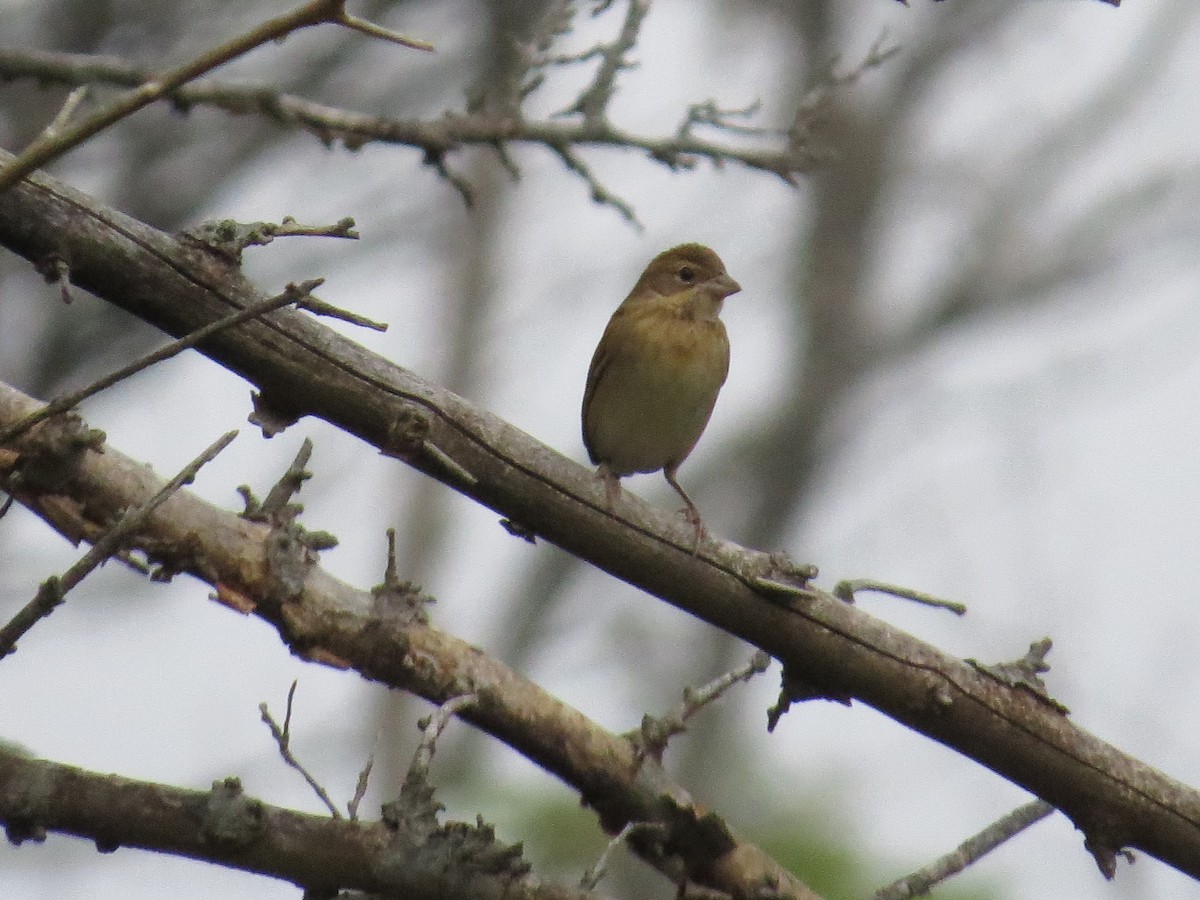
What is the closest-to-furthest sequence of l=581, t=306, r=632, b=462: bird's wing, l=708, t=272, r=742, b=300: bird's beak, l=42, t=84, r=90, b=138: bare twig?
1. l=42, t=84, r=90, b=138: bare twig
2. l=581, t=306, r=632, b=462: bird's wing
3. l=708, t=272, r=742, b=300: bird's beak

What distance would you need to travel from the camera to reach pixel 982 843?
143 inches

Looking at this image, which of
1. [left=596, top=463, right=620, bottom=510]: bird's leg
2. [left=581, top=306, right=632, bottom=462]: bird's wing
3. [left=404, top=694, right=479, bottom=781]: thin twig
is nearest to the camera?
[left=404, top=694, right=479, bottom=781]: thin twig

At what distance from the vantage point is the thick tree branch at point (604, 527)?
9.96 ft

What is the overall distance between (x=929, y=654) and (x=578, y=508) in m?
0.80

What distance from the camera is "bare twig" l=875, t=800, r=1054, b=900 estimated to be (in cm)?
354

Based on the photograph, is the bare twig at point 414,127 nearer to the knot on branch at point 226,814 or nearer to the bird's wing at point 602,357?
the bird's wing at point 602,357

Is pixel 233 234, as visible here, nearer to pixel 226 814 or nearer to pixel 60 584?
pixel 60 584

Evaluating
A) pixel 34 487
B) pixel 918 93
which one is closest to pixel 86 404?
pixel 34 487

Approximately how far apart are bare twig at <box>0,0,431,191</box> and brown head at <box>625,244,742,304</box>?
3.97 m

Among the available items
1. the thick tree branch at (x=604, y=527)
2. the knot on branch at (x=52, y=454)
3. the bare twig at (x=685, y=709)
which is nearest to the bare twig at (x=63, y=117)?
the thick tree branch at (x=604, y=527)

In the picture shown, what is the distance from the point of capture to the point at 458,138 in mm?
4527

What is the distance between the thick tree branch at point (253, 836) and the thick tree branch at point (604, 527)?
2.12 feet

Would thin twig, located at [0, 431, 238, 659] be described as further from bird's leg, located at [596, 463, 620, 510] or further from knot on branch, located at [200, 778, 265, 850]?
bird's leg, located at [596, 463, 620, 510]

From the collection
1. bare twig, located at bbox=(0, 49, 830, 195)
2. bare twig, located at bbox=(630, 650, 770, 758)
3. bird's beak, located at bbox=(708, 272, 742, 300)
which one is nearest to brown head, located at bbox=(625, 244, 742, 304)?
bird's beak, located at bbox=(708, 272, 742, 300)
